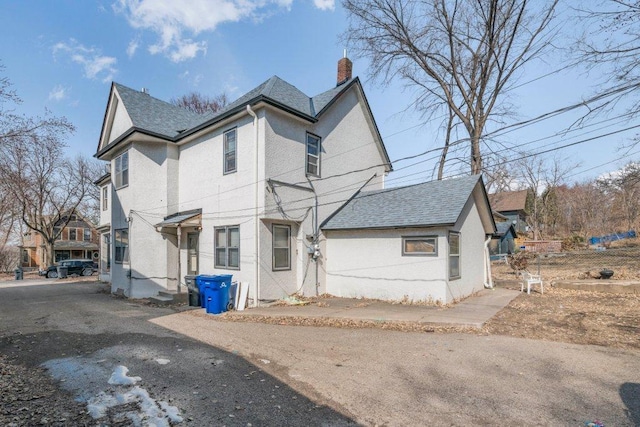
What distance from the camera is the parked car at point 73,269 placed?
28078mm

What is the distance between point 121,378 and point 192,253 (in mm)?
8635

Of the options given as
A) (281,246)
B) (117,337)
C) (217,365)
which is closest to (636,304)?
(281,246)

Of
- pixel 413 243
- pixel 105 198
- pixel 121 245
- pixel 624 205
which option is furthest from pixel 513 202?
pixel 121 245

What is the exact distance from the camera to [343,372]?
5043 mm

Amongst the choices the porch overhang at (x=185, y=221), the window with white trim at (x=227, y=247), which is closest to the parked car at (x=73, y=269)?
the porch overhang at (x=185, y=221)

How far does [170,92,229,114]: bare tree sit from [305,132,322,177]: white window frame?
23229 mm

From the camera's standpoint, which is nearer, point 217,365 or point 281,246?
point 217,365

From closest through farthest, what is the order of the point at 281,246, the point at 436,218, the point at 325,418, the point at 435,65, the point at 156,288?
the point at 325,418 < the point at 436,218 < the point at 281,246 < the point at 156,288 < the point at 435,65

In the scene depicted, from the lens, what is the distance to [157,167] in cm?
1336

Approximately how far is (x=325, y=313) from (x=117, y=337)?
4809 millimetres

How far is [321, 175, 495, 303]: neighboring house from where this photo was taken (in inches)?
394

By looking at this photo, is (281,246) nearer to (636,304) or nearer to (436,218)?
(436,218)

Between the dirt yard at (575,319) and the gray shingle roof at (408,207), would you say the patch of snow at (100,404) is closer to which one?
the dirt yard at (575,319)

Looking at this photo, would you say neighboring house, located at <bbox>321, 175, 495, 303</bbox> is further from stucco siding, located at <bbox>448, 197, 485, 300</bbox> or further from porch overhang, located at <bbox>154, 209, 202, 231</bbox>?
porch overhang, located at <bbox>154, 209, 202, 231</bbox>
